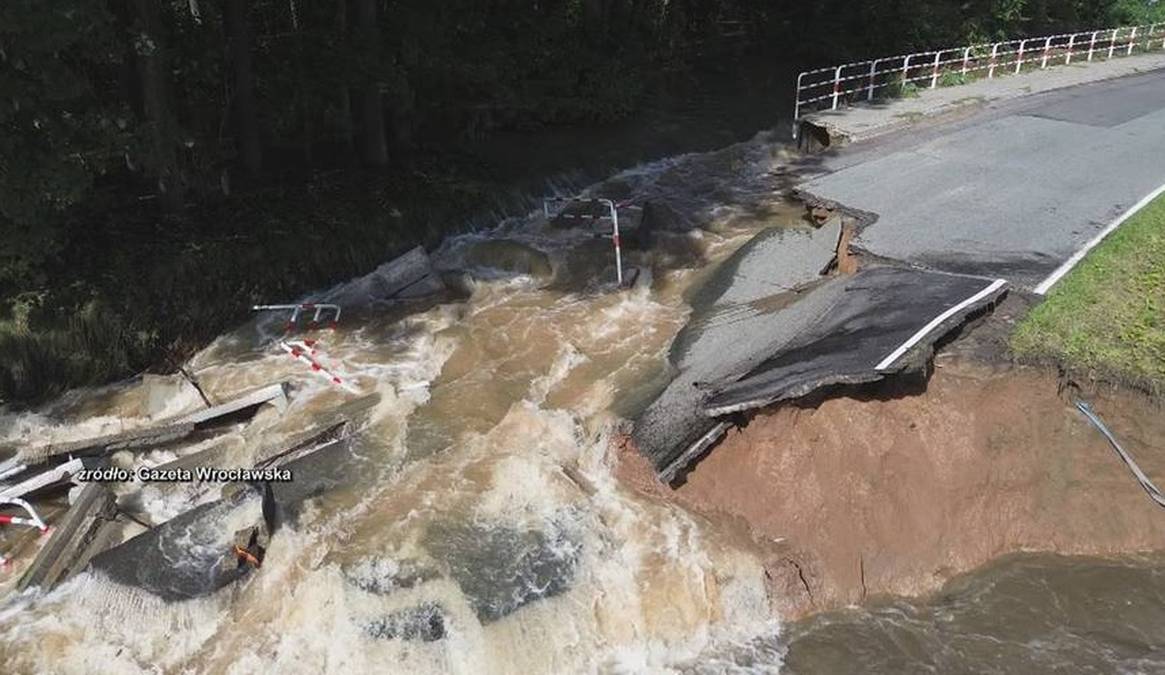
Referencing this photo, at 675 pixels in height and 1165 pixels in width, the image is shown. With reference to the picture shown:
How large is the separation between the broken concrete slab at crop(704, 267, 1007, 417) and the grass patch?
0.65 m

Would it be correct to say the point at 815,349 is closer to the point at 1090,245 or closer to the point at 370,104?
the point at 1090,245

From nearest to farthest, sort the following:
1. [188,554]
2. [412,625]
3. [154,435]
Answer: [412,625] → [188,554] → [154,435]

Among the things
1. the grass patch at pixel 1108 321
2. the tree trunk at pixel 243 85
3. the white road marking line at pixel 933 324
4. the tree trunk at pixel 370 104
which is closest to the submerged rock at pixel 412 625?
the white road marking line at pixel 933 324

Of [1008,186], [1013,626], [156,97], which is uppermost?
[156,97]

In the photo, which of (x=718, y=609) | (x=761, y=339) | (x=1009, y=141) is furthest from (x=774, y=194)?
(x=718, y=609)

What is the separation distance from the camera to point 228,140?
1480 cm

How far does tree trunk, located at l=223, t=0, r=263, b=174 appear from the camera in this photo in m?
13.3

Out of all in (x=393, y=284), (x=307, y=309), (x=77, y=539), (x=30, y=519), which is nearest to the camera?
(x=77, y=539)

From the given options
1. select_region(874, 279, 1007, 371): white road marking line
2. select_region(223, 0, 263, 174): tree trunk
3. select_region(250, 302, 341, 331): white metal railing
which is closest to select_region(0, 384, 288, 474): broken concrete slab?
select_region(250, 302, 341, 331): white metal railing

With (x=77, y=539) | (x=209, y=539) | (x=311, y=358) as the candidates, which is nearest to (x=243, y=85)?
(x=311, y=358)

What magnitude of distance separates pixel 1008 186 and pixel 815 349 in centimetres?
800

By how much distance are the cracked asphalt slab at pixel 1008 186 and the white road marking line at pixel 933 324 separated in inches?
34.9

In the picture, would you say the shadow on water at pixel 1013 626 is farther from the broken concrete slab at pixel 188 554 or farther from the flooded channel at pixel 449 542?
the broken concrete slab at pixel 188 554

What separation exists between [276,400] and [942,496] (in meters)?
7.14
